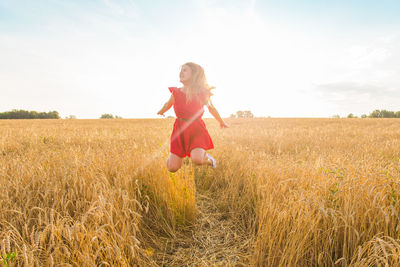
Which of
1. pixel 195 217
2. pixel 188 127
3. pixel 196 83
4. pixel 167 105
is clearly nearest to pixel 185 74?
pixel 196 83

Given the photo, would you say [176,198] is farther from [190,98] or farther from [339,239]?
[339,239]

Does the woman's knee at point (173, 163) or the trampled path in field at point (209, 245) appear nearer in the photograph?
the trampled path in field at point (209, 245)

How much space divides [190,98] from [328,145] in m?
5.42

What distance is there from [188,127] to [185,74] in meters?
0.81

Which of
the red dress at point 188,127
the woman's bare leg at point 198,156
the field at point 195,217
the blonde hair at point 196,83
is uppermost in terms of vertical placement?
the blonde hair at point 196,83

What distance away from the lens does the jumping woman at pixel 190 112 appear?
3.06 metres

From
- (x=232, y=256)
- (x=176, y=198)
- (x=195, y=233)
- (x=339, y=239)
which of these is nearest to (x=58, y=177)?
(x=176, y=198)

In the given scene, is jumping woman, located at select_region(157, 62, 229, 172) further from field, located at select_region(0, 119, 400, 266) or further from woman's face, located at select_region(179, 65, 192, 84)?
field, located at select_region(0, 119, 400, 266)

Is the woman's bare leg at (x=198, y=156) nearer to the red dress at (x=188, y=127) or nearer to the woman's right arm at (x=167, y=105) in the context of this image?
the red dress at (x=188, y=127)

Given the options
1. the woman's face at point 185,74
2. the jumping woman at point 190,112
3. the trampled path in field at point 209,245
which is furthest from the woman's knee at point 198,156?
the woman's face at point 185,74

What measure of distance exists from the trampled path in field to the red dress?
0.94 meters

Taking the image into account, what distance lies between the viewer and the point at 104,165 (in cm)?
292

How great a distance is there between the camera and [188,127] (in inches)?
122

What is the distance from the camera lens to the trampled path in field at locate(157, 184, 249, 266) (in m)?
1.93
